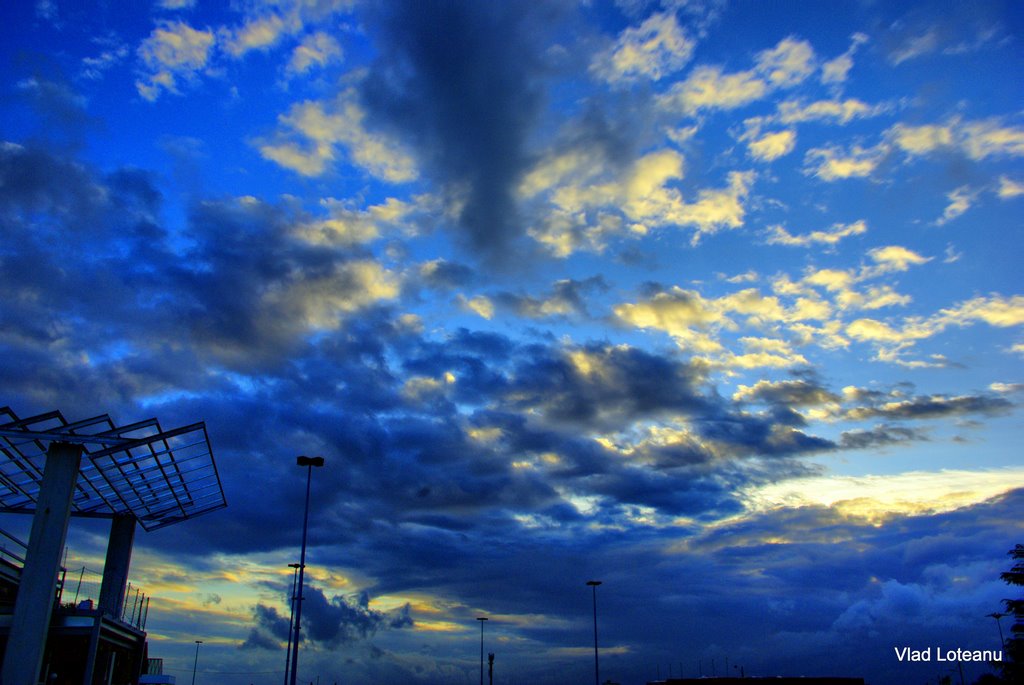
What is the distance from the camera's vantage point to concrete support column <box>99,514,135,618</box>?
48.4 metres

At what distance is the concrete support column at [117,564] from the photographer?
4844 cm

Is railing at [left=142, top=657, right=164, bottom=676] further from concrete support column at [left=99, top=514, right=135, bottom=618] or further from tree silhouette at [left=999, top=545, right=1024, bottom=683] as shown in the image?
tree silhouette at [left=999, top=545, right=1024, bottom=683]

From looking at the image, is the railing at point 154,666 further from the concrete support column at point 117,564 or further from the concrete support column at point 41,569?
the concrete support column at point 41,569

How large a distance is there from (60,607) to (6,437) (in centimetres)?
1528

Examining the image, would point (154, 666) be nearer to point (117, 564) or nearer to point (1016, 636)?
→ point (117, 564)

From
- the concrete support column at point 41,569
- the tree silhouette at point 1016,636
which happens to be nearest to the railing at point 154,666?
the concrete support column at point 41,569

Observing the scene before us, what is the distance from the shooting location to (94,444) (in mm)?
34125

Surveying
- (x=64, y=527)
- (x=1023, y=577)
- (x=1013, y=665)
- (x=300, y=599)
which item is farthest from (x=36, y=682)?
(x=1023, y=577)

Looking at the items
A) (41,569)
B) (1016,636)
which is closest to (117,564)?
(41,569)

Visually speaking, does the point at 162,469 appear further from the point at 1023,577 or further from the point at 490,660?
the point at 1023,577

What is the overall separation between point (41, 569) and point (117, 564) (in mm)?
18298

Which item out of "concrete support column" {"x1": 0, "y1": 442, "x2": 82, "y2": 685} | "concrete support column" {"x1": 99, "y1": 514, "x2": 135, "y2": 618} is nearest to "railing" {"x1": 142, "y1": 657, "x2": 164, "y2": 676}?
"concrete support column" {"x1": 99, "y1": 514, "x2": 135, "y2": 618}

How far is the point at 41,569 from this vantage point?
107 feet

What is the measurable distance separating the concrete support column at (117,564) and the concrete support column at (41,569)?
56.8ft
